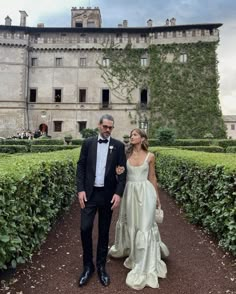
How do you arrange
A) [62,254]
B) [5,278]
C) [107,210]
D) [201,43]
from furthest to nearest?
[201,43] < [62,254] < [107,210] < [5,278]

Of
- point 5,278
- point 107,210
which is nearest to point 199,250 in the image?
point 107,210

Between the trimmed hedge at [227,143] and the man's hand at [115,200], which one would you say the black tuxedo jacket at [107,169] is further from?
the trimmed hedge at [227,143]

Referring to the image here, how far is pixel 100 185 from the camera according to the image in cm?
415

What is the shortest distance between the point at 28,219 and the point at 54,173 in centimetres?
180

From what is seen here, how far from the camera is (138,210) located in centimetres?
442

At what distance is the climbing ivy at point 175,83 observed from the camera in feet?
116

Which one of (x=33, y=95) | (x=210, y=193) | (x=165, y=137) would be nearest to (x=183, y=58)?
(x=165, y=137)

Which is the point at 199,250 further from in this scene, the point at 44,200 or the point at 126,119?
the point at 126,119

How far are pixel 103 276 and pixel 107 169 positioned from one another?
1.35 meters

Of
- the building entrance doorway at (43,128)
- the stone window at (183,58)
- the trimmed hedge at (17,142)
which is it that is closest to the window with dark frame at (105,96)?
the building entrance doorway at (43,128)

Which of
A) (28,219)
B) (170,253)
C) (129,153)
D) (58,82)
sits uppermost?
(58,82)

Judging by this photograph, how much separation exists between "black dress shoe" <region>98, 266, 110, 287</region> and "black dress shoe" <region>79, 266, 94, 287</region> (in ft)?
0.40

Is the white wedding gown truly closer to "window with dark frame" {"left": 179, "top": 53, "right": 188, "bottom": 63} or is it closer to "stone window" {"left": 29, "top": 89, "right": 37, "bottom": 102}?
"window with dark frame" {"left": 179, "top": 53, "right": 188, "bottom": 63}

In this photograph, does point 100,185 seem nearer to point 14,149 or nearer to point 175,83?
point 14,149
